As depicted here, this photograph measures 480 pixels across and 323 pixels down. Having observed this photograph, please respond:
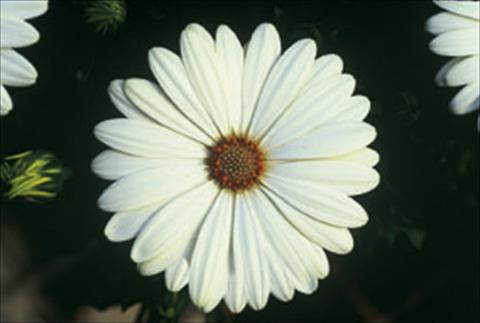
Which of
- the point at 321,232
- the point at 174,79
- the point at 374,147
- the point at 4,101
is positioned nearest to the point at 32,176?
the point at 4,101

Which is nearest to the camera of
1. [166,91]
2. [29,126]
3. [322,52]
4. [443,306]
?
[166,91]

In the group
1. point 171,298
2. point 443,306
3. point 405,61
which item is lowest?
point 443,306

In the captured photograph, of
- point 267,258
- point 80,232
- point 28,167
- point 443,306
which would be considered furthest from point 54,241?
point 443,306

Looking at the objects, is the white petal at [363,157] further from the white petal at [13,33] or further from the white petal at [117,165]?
the white petal at [13,33]

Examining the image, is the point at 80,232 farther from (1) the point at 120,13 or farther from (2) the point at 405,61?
(2) the point at 405,61

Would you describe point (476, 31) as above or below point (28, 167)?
below
